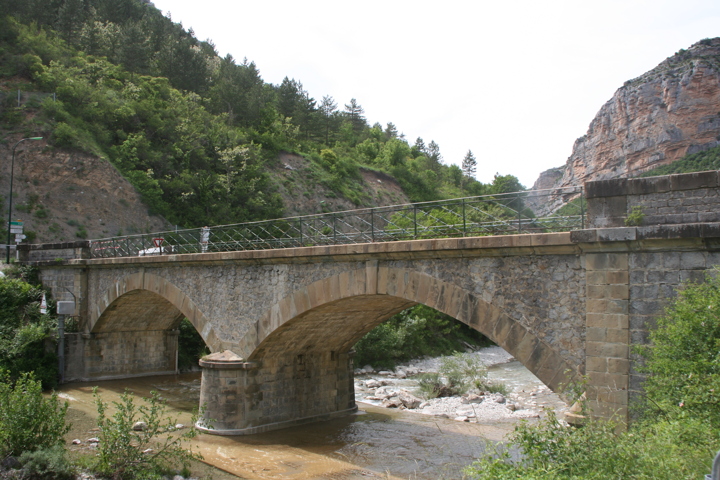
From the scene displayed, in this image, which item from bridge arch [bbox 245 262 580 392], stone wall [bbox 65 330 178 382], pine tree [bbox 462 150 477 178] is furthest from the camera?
pine tree [bbox 462 150 477 178]

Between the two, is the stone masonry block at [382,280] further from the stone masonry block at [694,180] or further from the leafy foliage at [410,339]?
the leafy foliage at [410,339]

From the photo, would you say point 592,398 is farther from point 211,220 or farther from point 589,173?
point 589,173

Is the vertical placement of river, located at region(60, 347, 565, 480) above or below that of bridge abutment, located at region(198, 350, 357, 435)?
below

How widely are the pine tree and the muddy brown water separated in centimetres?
8296

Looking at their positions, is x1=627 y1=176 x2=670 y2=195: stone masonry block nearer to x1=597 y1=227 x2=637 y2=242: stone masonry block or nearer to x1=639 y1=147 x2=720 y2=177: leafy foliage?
x1=597 y1=227 x2=637 y2=242: stone masonry block

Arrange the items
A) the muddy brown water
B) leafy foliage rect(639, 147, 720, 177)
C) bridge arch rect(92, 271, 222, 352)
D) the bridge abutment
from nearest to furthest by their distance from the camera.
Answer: the muddy brown water, the bridge abutment, bridge arch rect(92, 271, 222, 352), leafy foliage rect(639, 147, 720, 177)

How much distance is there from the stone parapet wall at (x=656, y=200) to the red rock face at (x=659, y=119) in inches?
888

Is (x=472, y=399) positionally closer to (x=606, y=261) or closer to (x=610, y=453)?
(x=606, y=261)

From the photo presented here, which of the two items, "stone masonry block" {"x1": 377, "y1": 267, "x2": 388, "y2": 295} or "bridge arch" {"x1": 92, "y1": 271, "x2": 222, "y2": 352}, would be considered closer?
"stone masonry block" {"x1": 377, "y1": 267, "x2": 388, "y2": 295}

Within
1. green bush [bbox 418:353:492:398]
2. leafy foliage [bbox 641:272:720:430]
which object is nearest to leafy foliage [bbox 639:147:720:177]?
green bush [bbox 418:353:492:398]

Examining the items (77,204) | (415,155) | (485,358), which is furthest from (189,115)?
(415,155)

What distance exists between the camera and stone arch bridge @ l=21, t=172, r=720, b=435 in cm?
802

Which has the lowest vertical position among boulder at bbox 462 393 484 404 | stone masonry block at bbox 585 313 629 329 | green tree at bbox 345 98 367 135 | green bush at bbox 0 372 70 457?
boulder at bbox 462 393 484 404

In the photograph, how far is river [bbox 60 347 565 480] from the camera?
1215 centimetres
